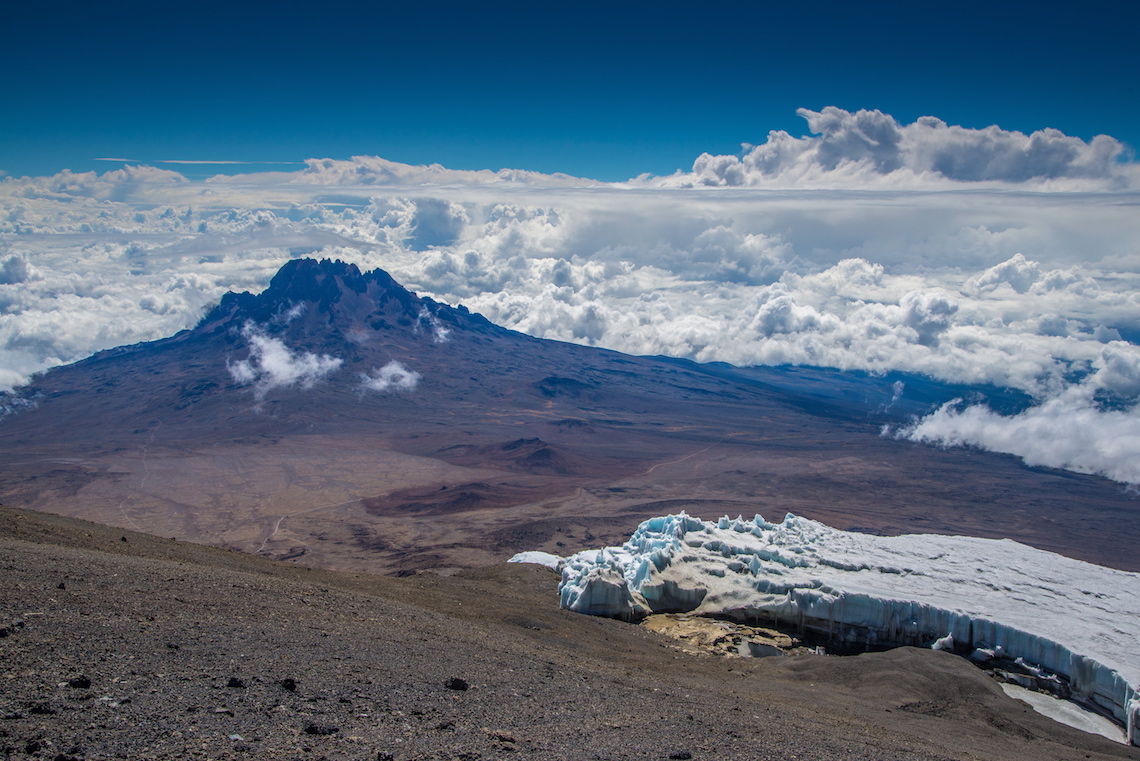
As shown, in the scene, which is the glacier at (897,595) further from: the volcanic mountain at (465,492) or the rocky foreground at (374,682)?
the volcanic mountain at (465,492)

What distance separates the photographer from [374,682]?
15.0 meters

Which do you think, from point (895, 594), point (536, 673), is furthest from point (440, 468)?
point (536, 673)

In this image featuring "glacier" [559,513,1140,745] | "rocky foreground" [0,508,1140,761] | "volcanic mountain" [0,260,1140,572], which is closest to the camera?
"rocky foreground" [0,508,1140,761]

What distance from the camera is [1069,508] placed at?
15750cm

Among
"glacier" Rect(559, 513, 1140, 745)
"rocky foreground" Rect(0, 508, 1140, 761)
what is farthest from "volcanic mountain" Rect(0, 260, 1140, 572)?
"rocky foreground" Rect(0, 508, 1140, 761)

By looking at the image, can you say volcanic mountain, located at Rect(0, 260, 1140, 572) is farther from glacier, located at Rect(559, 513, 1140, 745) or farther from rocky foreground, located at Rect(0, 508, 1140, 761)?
rocky foreground, located at Rect(0, 508, 1140, 761)

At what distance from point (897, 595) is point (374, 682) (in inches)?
1201

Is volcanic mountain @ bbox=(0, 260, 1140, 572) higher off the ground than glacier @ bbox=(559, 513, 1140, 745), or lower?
lower

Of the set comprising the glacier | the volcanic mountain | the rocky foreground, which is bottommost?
the volcanic mountain

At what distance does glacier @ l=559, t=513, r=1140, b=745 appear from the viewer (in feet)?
100

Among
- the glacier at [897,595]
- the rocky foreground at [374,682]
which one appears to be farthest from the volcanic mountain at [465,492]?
the rocky foreground at [374,682]

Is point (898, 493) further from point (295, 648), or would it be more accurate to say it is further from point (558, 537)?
point (295, 648)

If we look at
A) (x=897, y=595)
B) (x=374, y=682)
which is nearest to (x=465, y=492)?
(x=897, y=595)

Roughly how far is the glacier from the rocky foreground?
479cm
